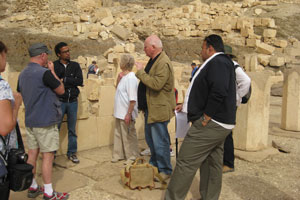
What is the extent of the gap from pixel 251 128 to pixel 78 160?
327 centimetres

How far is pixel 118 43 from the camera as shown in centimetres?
2155

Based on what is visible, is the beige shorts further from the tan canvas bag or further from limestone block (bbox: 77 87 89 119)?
limestone block (bbox: 77 87 89 119)

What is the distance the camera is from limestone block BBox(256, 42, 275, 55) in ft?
71.8

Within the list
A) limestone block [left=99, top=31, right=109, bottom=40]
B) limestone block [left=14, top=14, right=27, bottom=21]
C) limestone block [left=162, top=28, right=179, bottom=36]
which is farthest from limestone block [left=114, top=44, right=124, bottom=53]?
limestone block [left=14, top=14, right=27, bottom=21]

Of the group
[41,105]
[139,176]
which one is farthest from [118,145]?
[41,105]

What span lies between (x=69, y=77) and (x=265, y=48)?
64.5 feet

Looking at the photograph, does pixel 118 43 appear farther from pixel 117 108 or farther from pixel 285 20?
pixel 117 108

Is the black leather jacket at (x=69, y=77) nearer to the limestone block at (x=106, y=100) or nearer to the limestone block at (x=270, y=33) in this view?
the limestone block at (x=106, y=100)

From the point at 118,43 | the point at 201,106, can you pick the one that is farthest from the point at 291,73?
the point at 118,43

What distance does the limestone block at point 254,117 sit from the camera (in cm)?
603

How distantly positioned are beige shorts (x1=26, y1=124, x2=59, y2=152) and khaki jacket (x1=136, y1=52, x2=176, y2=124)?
4.20ft

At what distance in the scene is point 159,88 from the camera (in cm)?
417

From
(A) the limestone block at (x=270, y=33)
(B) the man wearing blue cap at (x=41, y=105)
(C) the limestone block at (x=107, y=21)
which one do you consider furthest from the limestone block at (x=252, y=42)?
(B) the man wearing blue cap at (x=41, y=105)

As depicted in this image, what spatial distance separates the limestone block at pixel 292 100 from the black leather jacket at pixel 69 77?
5436 millimetres
